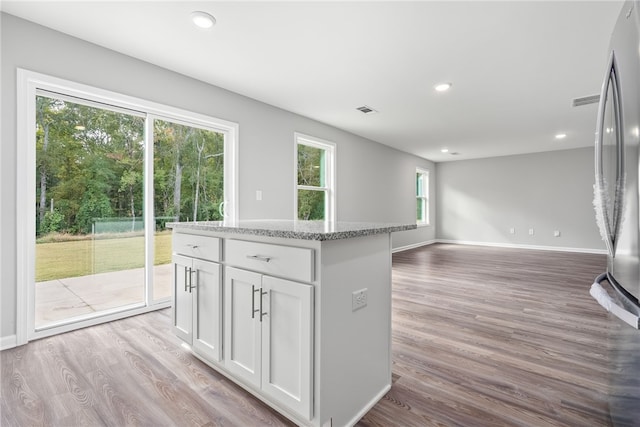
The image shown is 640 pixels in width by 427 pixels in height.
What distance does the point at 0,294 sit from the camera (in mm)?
2221

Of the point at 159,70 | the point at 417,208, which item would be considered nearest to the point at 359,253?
the point at 159,70

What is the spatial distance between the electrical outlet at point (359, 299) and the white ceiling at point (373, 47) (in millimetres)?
1926

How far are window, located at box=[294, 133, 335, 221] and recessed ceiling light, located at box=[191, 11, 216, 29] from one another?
2.30 m

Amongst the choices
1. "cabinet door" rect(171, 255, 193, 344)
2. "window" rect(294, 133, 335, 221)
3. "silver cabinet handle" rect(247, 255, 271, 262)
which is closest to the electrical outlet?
"silver cabinet handle" rect(247, 255, 271, 262)

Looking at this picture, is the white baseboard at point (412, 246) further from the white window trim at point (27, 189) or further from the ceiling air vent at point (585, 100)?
the white window trim at point (27, 189)

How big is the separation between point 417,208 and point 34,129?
7.80m

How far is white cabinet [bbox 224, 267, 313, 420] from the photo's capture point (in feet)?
4.44

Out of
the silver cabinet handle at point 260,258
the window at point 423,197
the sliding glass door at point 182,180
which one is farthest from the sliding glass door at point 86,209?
the window at point 423,197

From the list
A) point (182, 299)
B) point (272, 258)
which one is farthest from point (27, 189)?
point (272, 258)

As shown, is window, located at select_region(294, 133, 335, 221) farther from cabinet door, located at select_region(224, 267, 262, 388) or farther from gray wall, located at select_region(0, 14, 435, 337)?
cabinet door, located at select_region(224, 267, 262, 388)

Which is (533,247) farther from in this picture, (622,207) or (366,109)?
(622,207)

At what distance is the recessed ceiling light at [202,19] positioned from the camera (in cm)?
223

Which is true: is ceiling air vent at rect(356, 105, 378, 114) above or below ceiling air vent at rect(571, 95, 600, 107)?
above

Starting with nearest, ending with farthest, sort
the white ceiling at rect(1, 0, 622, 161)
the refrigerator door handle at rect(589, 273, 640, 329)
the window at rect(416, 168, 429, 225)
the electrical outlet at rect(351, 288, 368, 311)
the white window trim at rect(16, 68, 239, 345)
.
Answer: the refrigerator door handle at rect(589, 273, 640, 329) → the electrical outlet at rect(351, 288, 368, 311) → the white ceiling at rect(1, 0, 622, 161) → the white window trim at rect(16, 68, 239, 345) → the window at rect(416, 168, 429, 225)
